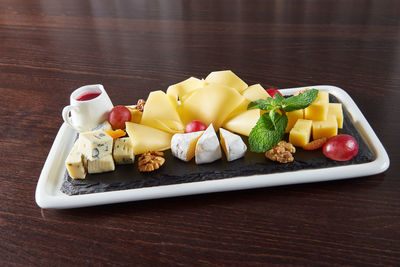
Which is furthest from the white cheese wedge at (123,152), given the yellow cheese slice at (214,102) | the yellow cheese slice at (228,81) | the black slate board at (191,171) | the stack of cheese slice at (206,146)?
the yellow cheese slice at (228,81)

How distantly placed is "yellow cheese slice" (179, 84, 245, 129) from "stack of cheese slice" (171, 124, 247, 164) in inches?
4.5

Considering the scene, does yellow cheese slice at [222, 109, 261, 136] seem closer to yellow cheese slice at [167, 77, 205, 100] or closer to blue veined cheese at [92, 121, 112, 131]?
yellow cheese slice at [167, 77, 205, 100]

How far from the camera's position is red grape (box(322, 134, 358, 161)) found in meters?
1.09

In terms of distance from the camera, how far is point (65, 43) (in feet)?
6.63

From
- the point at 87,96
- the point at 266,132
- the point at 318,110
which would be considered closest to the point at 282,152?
the point at 266,132

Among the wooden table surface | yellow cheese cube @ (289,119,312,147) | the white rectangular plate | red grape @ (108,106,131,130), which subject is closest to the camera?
the wooden table surface

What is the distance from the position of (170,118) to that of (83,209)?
0.37 metres

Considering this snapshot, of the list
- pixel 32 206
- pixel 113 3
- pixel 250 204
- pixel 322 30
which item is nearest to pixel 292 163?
pixel 250 204

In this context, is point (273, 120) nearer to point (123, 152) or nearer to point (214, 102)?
point (214, 102)

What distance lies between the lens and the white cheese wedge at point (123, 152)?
112 cm

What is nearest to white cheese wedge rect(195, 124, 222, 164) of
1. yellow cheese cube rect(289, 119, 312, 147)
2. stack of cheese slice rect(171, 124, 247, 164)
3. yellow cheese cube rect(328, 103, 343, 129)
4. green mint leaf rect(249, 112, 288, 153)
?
stack of cheese slice rect(171, 124, 247, 164)

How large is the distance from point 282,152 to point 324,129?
15 cm

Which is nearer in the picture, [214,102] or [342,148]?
[342,148]

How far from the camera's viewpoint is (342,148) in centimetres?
109
